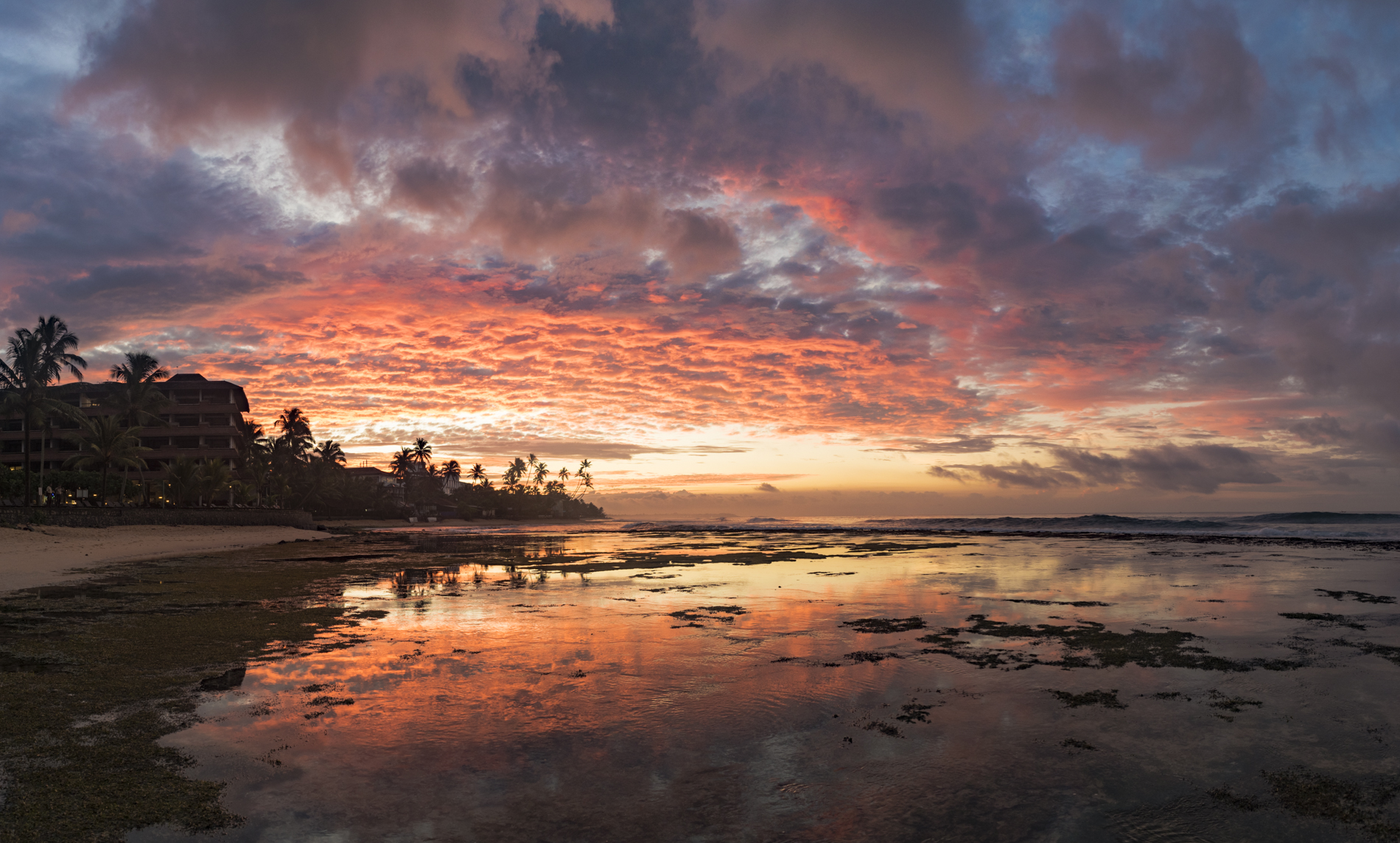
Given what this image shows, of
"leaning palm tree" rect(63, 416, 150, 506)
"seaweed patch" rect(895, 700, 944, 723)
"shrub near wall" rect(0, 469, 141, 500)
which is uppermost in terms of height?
"leaning palm tree" rect(63, 416, 150, 506)

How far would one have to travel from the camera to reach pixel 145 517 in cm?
6244

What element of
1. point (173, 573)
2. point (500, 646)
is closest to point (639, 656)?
point (500, 646)

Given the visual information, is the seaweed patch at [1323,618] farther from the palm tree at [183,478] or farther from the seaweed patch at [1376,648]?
the palm tree at [183,478]

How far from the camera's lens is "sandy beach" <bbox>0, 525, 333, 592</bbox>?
1093 inches

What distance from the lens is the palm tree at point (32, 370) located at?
62.5 m

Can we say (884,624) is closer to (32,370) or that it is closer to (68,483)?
(32,370)

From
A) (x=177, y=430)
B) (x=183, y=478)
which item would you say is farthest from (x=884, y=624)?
(x=177, y=430)

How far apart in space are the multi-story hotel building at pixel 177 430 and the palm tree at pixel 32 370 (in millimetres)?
43785

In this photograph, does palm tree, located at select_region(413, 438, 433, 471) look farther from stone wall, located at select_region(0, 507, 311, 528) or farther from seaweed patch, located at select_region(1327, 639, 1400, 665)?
seaweed patch, located at select_region(1327, 639, 1400, 665)

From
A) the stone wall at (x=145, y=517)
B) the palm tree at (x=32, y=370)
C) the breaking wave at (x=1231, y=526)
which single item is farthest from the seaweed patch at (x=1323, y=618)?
the palm tree at (x=32, y=370)

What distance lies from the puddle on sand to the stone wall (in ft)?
153

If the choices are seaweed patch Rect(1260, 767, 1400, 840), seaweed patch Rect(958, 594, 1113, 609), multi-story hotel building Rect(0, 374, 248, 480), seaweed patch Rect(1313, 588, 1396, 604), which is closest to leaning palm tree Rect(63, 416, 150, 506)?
multi-story hotel building Rect(0, 374, 248, 480)

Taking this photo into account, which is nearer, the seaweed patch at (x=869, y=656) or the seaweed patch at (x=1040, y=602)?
the seaweed patch at (x=869, y=656)

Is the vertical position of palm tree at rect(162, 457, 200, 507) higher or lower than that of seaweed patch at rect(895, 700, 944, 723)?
higher
